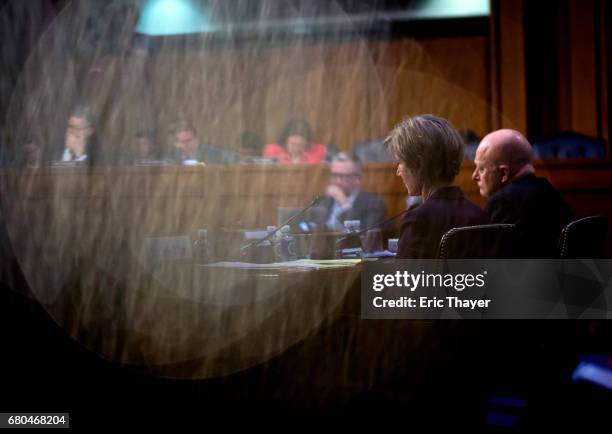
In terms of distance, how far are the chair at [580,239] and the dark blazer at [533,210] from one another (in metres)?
0.22

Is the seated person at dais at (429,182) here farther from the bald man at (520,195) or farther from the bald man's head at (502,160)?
the bald man's head at (502,160)

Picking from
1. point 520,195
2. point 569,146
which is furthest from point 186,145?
point 520,195

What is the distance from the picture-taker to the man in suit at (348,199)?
13.3ft

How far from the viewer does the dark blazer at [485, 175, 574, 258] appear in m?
2.41

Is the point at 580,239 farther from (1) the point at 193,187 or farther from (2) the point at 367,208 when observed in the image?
(1) the point at 193,187

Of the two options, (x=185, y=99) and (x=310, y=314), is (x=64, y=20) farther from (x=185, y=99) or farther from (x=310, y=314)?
(x=310, y=314)

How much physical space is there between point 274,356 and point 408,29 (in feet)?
18.8

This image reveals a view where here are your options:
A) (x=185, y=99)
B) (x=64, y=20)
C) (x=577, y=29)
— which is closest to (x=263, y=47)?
(x=185, y=99)

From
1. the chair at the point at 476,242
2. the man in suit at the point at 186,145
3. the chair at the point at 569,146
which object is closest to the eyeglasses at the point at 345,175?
the man in suit at the point at 186,145

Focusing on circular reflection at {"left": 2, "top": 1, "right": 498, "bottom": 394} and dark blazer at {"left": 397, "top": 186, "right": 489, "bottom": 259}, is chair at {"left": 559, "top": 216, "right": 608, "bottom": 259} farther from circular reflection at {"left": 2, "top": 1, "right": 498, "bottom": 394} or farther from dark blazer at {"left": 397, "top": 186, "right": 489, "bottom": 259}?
circular reflection at {"left": 2, "top": 1, "right": 498, "bottom": 394}

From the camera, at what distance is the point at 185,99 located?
8.84 meters

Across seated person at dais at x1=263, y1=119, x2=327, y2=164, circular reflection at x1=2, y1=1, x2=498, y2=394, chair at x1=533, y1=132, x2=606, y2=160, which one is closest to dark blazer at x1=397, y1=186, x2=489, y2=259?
circular reflection at x1=2, y1=1, x2=498, y2=394

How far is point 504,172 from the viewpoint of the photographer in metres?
2.75

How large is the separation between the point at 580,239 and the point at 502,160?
0.70m
